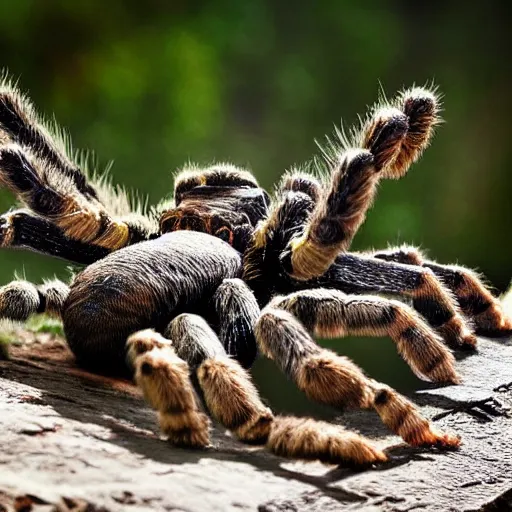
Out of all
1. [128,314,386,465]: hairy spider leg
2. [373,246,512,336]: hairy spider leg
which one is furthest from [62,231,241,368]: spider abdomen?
[373,246,512,336]: hairy spider leg

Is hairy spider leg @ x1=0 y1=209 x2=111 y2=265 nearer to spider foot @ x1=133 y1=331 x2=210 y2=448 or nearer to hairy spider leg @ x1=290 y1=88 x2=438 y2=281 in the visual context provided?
hairy spider leg @ x1=290 y1=88 x2=438 y2=281

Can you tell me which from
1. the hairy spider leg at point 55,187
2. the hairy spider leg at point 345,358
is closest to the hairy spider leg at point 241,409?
the hairy spider leg at point 345,358

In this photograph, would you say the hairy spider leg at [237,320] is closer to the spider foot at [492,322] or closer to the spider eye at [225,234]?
the spider eye at [225,234]

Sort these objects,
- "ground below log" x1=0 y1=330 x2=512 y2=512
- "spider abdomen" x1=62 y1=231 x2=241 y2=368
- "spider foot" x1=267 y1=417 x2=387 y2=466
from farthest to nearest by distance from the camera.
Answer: "spider abdomen" x1=62 y1=231 x2=241 y2=368, "spider foot" x1=267 y1=417 x2=387 y2=466, "ground below log" x1=0 y1=330 x2=512 y2=512

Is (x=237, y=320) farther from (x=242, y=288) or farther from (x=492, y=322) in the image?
(x=492, y=322)

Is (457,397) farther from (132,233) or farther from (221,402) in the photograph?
(132,233)

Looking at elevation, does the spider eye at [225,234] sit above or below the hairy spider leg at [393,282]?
above

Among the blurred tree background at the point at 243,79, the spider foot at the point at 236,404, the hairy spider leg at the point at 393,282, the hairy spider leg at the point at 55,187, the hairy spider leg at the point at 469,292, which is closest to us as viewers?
the spider foot at the point at 236,404

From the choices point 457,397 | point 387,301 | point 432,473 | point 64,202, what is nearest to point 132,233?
point 64,202

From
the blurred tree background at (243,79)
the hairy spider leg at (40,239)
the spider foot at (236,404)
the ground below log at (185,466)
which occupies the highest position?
the blurred tree background at (243,79)
